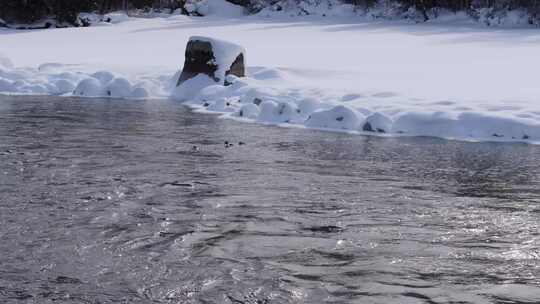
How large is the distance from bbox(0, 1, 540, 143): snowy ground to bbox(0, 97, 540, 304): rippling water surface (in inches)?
50.8

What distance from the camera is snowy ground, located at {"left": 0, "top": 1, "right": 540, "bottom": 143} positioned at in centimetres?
1089

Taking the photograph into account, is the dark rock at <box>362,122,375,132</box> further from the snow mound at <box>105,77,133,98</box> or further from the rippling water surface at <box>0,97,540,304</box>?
the snow mound at <box>105,77,133,98</box>

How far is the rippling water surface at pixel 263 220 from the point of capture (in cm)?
443

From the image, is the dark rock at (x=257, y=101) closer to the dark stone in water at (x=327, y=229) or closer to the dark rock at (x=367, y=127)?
the dark rock at (x=367, y=127)

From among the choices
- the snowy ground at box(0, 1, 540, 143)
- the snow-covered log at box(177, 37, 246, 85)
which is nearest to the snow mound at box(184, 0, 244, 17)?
the snowy ground at box(0, 1, 540, 143)

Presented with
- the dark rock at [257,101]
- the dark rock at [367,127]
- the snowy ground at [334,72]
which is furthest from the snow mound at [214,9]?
the dark rock at [367,127]

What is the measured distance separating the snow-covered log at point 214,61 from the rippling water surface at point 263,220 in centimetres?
538

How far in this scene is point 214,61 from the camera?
15.1 metres

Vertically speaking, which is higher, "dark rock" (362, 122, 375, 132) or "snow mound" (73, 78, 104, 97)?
"dark rock" (362, 122, 375, 132)

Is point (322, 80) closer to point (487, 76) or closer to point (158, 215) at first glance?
point (487, 76)

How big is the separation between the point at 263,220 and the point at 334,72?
1011 centimetres

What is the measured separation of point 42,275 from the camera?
4.48 metres

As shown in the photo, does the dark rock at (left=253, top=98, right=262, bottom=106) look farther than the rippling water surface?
Yes

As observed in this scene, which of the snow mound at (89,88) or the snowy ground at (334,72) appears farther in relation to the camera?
the snow mound at (89,88)
